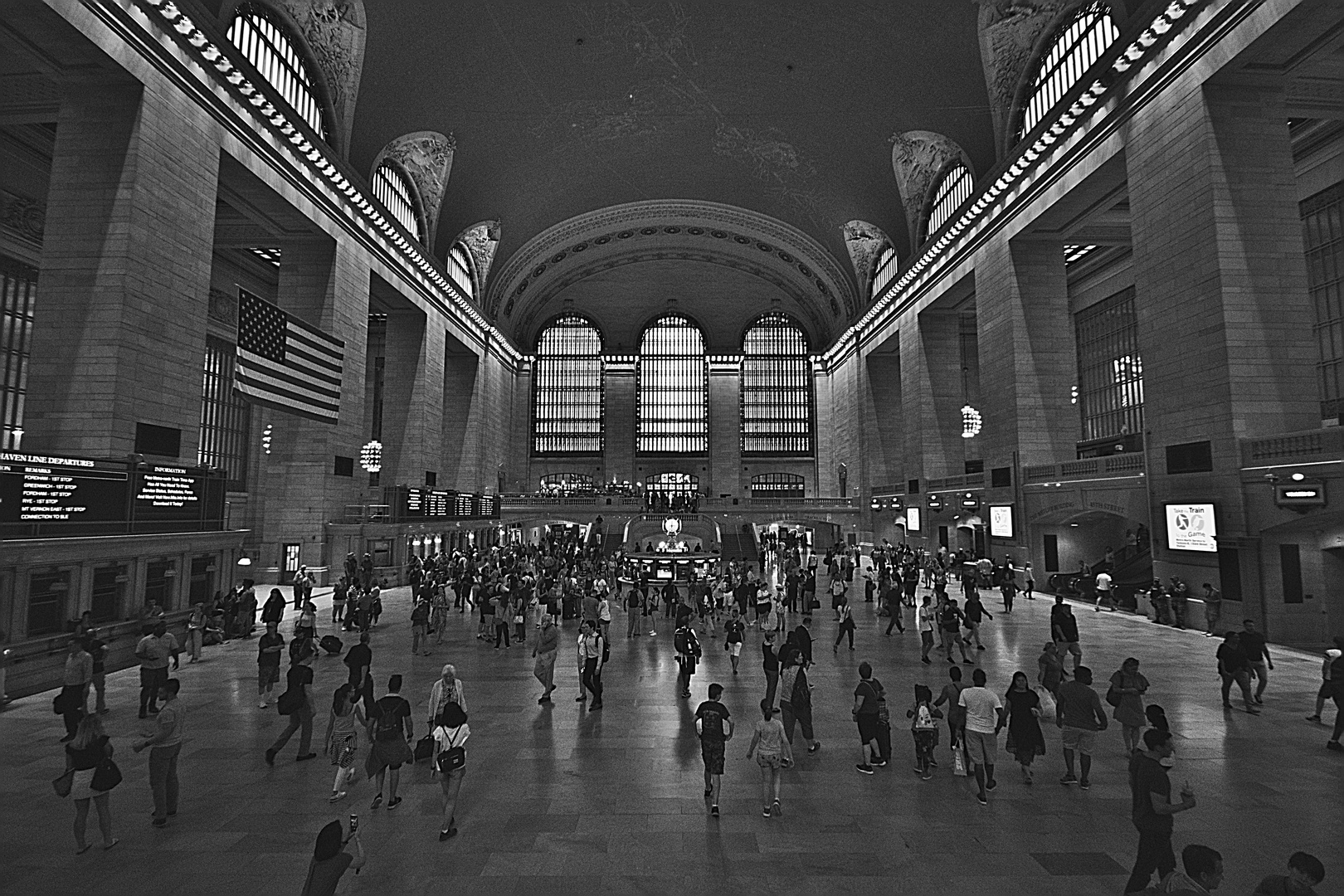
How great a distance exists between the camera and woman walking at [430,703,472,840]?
5.37 metres

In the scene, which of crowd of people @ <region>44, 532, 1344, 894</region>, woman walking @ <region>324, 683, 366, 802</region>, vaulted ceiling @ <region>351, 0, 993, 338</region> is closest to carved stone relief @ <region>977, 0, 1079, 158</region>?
vaulted ceiling @ <region>351, 0, 993, 338</region>

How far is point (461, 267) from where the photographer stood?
124 ft

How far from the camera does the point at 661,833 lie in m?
5.51

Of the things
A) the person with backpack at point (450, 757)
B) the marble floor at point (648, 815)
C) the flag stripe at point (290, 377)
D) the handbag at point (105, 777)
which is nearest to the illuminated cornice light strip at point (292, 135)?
the flag stripe at point (290, 377)

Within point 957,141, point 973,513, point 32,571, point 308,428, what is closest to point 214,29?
point 308,428

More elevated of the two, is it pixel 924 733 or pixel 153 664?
pixel 153 664

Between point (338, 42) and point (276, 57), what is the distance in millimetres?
2416

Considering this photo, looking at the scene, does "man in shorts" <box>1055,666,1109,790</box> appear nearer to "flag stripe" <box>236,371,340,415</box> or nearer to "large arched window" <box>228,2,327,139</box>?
"flag stripe" <box>236,371,340,415</box>

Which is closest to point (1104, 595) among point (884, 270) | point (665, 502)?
point (665, 502)

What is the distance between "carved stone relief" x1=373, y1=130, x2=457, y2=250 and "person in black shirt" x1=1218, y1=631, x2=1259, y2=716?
2886cm

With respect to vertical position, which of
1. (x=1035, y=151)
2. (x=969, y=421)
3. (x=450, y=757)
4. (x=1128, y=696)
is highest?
(x=1035, y=151)

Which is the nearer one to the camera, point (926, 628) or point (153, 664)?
point (153, 664)

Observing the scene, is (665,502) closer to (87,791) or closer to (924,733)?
(924,733)

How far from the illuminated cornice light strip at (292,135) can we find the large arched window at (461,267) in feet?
8.08
